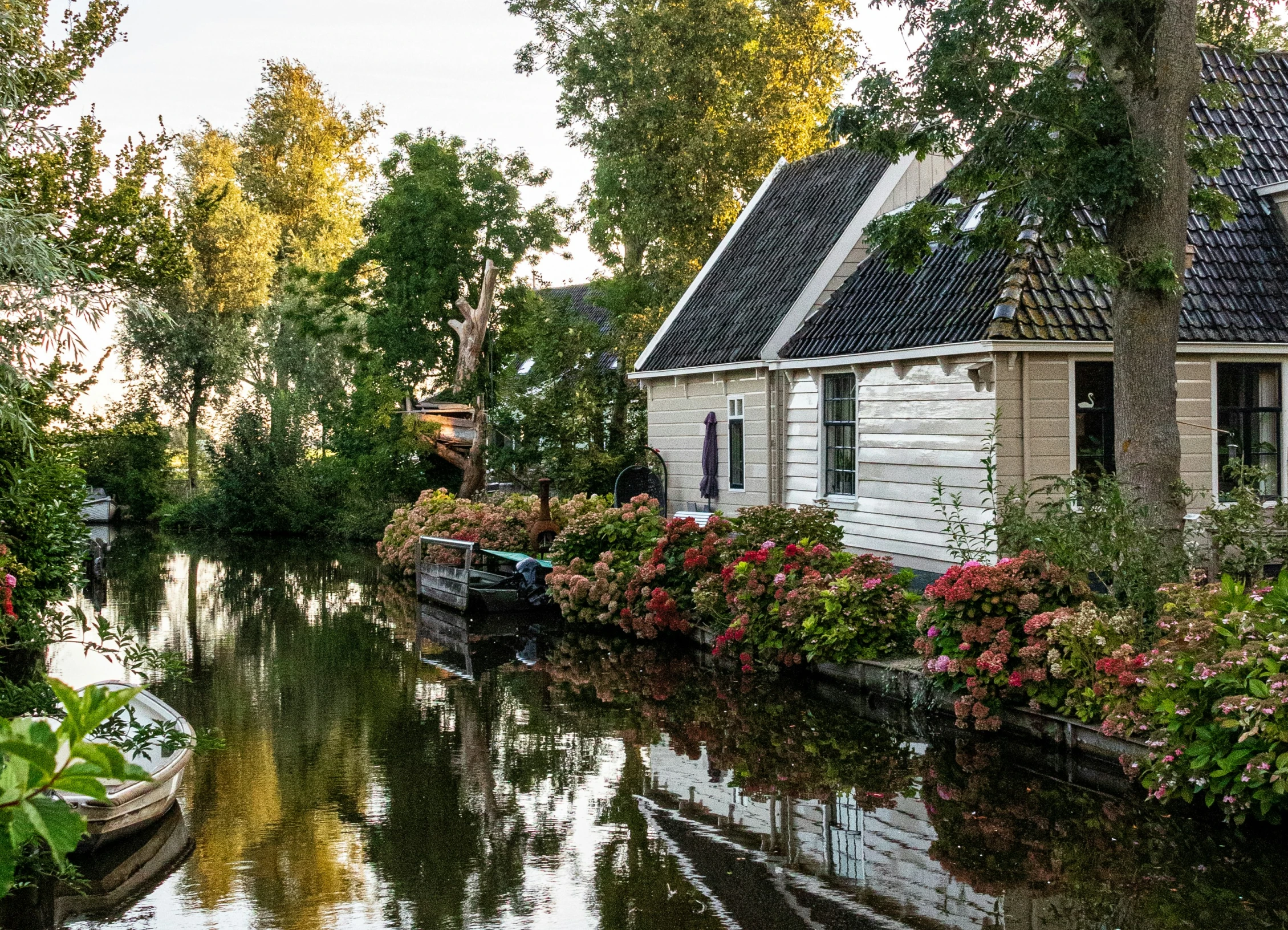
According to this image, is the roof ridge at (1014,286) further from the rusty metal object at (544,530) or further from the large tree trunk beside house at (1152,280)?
the rusty metal object at (544,530)

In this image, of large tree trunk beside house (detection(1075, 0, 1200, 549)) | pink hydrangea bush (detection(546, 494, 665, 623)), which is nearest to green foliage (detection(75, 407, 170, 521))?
pink hydrangea bush (detection(546, 494, 665, 623))

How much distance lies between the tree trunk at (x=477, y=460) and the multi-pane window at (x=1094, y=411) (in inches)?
788

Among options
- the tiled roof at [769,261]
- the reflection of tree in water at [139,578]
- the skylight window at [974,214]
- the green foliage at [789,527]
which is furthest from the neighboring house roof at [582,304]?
the green foliage at [789,527]

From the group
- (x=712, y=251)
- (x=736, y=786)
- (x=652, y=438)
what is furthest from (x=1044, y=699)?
(x=712, y=251)

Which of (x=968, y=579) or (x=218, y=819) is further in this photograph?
(x=968, y=579)

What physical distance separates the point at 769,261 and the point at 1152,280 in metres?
11.7

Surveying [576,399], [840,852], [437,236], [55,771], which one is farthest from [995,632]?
[437,236]

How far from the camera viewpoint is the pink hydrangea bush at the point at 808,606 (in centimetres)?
1254

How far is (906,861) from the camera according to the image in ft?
23.5

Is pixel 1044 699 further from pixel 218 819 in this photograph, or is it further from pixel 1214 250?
pixel 1214 250

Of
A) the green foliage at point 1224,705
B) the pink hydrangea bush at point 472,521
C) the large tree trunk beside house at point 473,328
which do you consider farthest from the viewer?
the large tree trunk beside house at point 473,328

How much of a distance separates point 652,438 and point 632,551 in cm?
649

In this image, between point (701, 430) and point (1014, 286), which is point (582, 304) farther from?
point (1014, 286)

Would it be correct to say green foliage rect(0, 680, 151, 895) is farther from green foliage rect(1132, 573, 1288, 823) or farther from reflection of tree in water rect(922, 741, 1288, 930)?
green foliage rect(1132, 573, 1288, 823)
